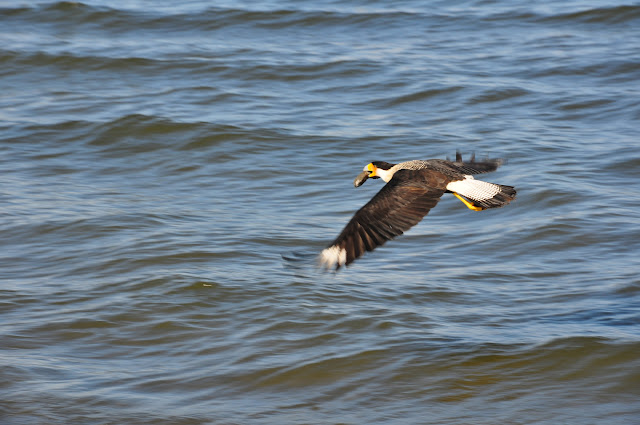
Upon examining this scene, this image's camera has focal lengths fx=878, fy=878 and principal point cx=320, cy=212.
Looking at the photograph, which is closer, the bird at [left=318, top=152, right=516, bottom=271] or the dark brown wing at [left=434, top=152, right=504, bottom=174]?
the bird at [left=318, top=152, right=516, bottom=271]

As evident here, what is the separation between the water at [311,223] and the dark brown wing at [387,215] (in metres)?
0.89

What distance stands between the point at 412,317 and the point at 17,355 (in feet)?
8.45

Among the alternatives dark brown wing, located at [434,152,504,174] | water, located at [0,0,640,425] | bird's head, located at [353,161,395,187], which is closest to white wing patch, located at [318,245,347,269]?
water, located at [0,0,640,425]

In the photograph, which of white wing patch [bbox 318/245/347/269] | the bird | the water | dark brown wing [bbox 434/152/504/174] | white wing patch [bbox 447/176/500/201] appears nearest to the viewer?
white wing patch [bbox 318/245/347/269]

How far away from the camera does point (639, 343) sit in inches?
213

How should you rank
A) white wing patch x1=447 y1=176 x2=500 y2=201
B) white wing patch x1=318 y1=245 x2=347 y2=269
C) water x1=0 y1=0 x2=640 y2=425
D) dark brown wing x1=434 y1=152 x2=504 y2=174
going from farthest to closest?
dark brown wing x1=434 y1=152 x2=504 y2=174 < white wing patch x1=447 y1=176 x2=500 y2=201 < water x1=0 y1=0 x2=640 y2=425 < white wing patch x1=318 y1=245 x2=347 y2=269

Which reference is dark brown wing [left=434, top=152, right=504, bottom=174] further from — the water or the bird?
the water

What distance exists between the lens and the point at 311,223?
7.53 meters

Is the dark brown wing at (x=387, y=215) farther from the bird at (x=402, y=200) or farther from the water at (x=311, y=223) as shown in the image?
the water at (x=311, y=223)

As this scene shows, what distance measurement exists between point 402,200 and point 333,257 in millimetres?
665

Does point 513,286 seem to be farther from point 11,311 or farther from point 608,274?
point 11,311

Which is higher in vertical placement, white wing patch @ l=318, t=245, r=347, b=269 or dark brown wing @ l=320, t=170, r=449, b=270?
dark brown wing @ l=320, t=170, r=449, b=270

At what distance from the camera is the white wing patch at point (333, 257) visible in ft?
15.6

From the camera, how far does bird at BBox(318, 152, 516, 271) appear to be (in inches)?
192
